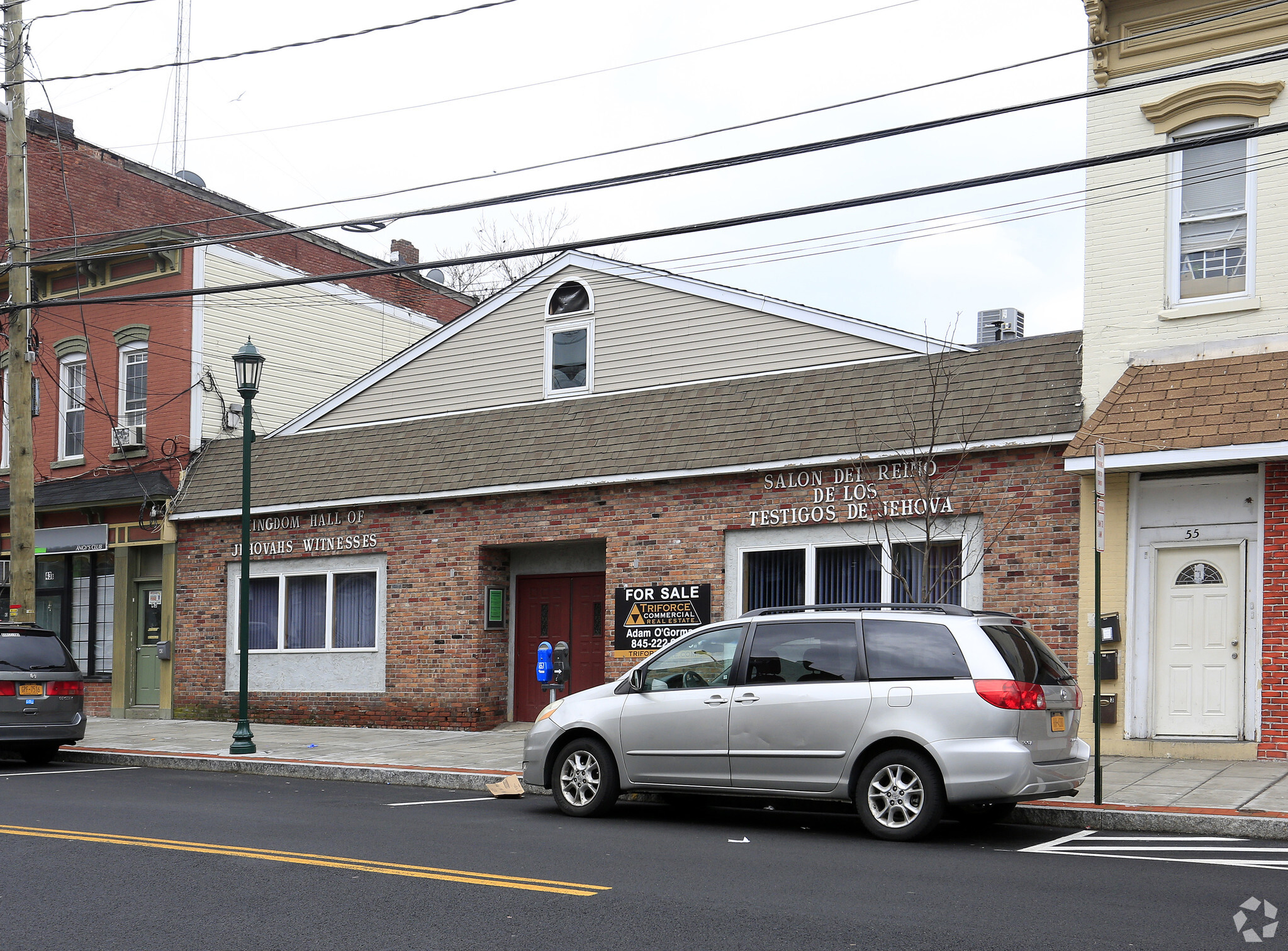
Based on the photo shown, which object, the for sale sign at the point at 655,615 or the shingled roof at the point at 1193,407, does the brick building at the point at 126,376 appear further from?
the shingled roof at the point at 1193,407

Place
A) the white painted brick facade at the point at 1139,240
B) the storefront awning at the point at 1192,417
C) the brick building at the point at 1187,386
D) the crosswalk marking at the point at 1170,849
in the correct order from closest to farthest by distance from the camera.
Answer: the crosswalk marking at the point at 1170,849 < the storefront awning at the point at 1192,417 < the brick building at the point at 1187,386 < the white painted brick facade at the point at 1139,240

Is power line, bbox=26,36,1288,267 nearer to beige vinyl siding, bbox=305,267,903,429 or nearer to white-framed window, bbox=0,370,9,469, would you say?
beige vinyl siding, bbox=305,267,903,429

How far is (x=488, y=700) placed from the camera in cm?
1825

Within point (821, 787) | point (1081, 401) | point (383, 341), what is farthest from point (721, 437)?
point (383, 341)

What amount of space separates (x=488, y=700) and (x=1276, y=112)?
11867 millimetres

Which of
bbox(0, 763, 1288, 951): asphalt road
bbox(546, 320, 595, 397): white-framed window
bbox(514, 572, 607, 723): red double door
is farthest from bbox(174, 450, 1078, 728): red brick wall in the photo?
bbox(0, 763, 1288, 951): asphalt road

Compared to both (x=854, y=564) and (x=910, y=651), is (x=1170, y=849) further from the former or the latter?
(x=854, y=564)

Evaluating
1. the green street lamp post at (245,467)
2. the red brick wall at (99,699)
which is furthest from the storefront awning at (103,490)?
the green street lamp post at (245,467)

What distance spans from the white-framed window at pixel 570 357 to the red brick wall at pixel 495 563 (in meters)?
1.79

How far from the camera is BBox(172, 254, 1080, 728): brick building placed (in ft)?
47.3

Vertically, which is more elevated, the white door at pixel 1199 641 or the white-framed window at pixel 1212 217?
the white-framed window at pixel 1212 217

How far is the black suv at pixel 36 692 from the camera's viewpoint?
15.3 meters

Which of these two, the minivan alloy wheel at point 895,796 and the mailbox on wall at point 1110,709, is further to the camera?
the mailbox on wall at point 1110,709

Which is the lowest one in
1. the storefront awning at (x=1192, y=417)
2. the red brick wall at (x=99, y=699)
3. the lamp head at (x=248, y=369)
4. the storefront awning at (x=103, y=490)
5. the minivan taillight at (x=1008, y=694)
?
the red brick wall at (x=99, y=699)
